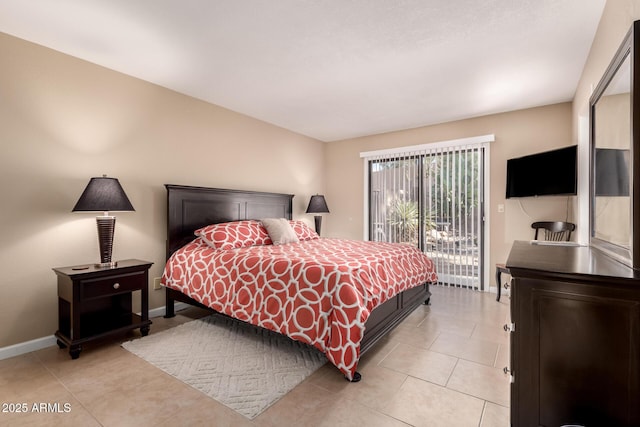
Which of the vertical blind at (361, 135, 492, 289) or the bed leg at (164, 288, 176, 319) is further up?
the vertical blind at (361, 135, 492, 289)

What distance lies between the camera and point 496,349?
2.48 meters

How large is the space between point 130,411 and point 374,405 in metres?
1.41

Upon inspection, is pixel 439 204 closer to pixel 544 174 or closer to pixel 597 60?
pixel 544 174

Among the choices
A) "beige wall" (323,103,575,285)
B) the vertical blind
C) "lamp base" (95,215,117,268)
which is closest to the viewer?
"lamp base" (95,215,117,268)

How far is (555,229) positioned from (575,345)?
2960 millimetres

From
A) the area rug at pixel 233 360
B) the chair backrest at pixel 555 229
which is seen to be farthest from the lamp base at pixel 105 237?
the chair backrest at pixel 555 229

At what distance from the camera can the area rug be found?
73.9 inches

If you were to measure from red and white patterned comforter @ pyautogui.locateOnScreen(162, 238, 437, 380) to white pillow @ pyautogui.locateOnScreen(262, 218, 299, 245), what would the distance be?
62cm

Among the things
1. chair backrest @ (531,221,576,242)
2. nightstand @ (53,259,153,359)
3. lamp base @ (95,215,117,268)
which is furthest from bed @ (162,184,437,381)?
chair backrest @ (531,221,576,242)

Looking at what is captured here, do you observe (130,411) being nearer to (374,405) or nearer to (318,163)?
(374,405)

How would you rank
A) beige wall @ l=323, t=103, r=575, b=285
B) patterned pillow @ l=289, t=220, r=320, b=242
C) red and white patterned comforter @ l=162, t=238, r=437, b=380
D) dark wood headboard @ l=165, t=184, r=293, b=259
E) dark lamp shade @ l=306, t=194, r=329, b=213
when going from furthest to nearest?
dark lamp shade @ l=306, t=194, r=329, b=213, patterned pillow @ l=289, t=220, r=320, b=242, beige wall @ l=323, t=103, r=575, b=285, dark wood headboard @ l=165, t=184, r=293, b=259, red and white patterned comforter @ l=162, t=238, r=437, b=380

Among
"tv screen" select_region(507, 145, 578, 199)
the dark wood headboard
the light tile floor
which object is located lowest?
the light tile floor

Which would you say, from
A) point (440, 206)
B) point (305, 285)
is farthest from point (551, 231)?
point (305, 285)

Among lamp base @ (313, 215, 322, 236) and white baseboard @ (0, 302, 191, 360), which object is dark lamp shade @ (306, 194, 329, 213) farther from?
white baseboard @ (0, 302, 191, 360)
